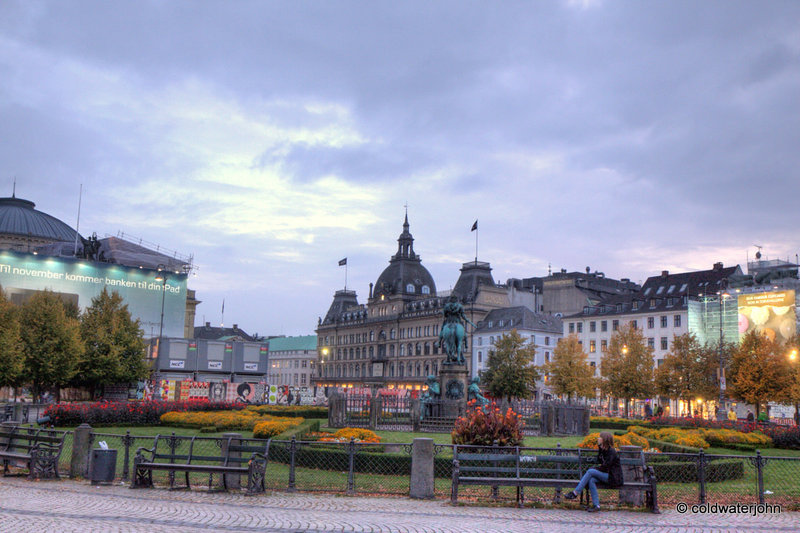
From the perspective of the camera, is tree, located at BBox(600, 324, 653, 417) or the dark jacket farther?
tree, located at BBox(600, 324, 653, 417)

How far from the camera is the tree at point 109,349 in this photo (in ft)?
164

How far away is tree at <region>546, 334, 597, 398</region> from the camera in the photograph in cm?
6888

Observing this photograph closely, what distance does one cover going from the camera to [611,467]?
14.3 m

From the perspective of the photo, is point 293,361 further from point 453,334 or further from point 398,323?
point 453,334

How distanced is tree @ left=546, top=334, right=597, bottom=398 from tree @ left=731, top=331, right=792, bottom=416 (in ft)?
52.5

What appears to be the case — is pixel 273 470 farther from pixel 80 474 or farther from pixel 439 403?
pixel 439 403

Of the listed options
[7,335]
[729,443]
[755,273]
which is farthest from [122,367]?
[755,273]

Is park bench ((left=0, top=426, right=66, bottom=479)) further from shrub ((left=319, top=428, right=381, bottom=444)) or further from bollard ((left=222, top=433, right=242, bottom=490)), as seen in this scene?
shrub ((left=319, top=428, right=381, bottom=444))

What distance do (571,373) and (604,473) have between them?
56.6m

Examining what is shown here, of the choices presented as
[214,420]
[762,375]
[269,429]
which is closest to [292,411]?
[214,420]

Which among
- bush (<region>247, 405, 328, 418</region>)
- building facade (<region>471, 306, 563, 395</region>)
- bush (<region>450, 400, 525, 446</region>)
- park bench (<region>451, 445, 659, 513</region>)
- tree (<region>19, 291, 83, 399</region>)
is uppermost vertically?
Result: building facade (<region>471, 306, 563, 395</region>)

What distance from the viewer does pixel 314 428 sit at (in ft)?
93.0

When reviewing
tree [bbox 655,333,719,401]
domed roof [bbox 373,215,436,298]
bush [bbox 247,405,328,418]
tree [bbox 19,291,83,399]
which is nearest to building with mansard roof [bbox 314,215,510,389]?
domed roof [bbox 373,215,436,298]

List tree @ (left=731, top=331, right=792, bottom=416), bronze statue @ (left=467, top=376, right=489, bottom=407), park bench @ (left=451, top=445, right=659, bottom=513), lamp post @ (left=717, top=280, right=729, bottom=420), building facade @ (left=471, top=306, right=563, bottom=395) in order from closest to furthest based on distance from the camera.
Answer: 1. park bench @ (left=451, top=445, right=659, bottom=513)
2. bronze statue @ (left=467, top=376, right=489, bottom=407)
3. lamp post @ (left=717, top=280, right=729, bottom=420)
4. tree @ (left=731, top=331, right=792, bottom=416)
5. building facade @ (left=471, top=306, right=563, bottom=395)
